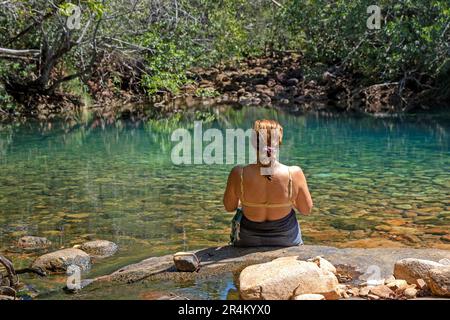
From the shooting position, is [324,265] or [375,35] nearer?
[324,265]

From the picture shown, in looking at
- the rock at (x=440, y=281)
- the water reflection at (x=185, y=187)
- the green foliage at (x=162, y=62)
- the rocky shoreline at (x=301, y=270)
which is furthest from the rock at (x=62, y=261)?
the green foliage at (x=162, y=62)

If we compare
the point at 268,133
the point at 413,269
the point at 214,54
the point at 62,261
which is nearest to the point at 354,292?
the point at 413,269

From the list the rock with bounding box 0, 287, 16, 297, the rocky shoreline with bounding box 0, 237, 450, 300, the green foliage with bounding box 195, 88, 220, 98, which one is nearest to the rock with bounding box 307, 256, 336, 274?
the rocky shoreline with bounding box 0, 237, 450, 300

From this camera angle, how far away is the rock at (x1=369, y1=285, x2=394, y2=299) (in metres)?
4.17

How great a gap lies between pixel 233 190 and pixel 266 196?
27 cm

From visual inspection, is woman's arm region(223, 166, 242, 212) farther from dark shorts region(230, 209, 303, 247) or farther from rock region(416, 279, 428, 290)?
rock region(416, 279, 428, 290)

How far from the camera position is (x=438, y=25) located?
19234 mm

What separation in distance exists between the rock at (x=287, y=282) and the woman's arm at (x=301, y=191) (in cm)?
112

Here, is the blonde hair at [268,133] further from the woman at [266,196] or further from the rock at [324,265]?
the rock at [324,265]

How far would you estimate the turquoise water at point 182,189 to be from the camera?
7.41 m

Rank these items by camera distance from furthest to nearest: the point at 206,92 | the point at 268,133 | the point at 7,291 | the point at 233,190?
the point at 206,92 < the point at 233,190 < the point at 268,133 < the point at 7,291

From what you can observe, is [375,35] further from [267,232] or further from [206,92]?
[267,232]

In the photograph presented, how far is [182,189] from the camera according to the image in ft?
32.7
